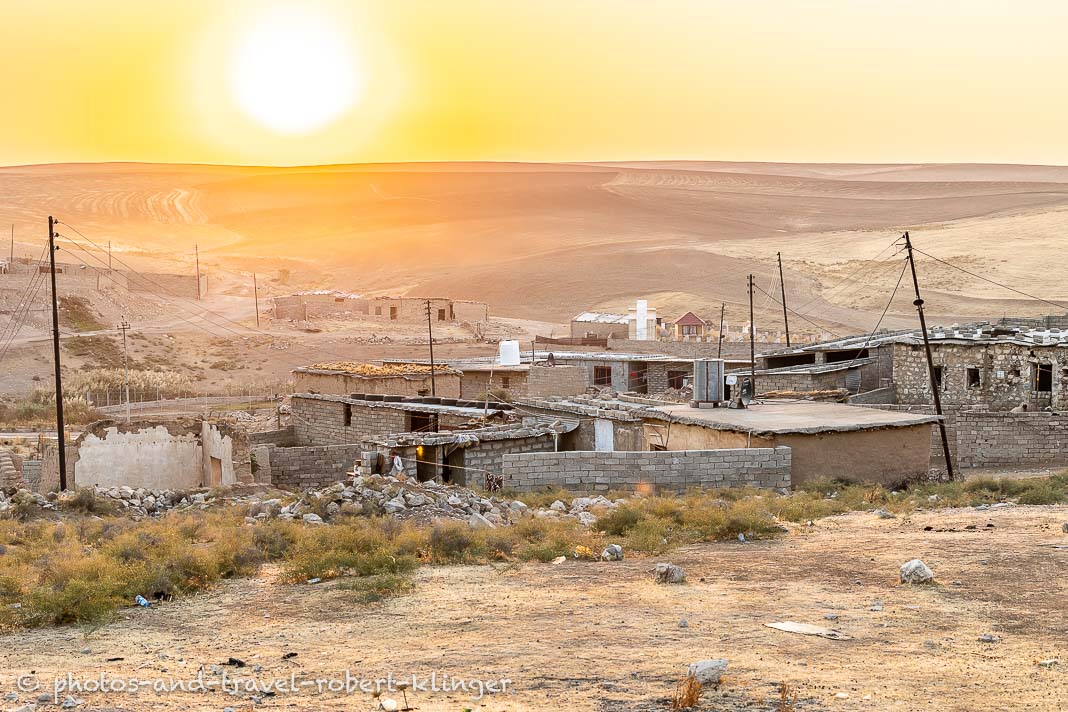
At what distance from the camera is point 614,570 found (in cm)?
1233

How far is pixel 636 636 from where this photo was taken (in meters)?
9.45

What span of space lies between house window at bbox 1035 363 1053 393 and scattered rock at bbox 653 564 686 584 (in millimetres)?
21121

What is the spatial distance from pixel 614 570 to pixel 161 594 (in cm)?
483

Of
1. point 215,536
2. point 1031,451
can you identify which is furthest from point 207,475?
point 1031,451

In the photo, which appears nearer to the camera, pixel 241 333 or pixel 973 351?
pixel 973 351

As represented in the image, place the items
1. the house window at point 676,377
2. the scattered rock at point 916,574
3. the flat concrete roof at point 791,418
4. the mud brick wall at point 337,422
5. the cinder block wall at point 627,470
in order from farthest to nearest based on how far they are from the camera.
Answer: the house window at point 676,377, the mud brick wall at point 337,422, the flat concrete roof at point 791,418, the cinder block wall at point 627,470, the scattered rock at point 916,574

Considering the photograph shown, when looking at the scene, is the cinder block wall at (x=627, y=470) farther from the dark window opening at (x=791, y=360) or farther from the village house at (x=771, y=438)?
the dark window opening at (x=791, y=360)

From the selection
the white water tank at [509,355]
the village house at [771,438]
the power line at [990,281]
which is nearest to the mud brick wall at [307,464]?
the village house at [771,438]

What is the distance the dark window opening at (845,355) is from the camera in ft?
123

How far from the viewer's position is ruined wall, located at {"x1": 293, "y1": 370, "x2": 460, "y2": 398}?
3316cm

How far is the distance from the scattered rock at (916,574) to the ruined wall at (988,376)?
19.7 m

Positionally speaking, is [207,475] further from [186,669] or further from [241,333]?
[241,333]

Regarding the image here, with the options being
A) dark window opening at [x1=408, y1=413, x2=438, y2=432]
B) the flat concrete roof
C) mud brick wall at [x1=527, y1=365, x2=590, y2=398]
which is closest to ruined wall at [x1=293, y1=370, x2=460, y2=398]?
mud brick wall at [x1=527, y1=365, x2=590, y2=398]

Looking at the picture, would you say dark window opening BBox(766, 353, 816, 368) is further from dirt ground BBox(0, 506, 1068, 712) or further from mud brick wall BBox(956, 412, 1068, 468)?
dirt ground BBox(0, 506, 1068, 712)
